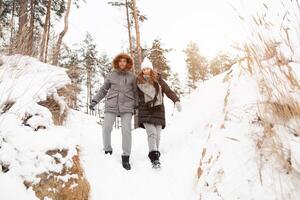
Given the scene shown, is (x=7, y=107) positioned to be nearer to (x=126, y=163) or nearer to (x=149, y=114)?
(x=126, y=163)

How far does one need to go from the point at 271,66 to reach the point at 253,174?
0.84 meters

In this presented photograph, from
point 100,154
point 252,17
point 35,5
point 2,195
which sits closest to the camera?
point 252,17

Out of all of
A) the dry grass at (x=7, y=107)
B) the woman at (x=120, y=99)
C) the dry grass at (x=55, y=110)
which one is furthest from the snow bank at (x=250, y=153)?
the dry grass at (x=55, y=110)

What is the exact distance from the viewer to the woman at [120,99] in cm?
473

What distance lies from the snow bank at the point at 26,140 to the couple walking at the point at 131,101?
0.94 metres

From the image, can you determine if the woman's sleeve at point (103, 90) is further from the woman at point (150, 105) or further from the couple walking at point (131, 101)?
the woman at point (150, 105)

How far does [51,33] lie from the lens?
15.1 ft

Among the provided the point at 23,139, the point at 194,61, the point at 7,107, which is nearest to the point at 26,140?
the point at 23,139

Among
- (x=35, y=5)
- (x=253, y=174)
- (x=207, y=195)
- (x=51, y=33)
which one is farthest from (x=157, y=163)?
(x=35, y=5)

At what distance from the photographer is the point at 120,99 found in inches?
190

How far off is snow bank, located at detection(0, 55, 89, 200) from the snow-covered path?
0.62m

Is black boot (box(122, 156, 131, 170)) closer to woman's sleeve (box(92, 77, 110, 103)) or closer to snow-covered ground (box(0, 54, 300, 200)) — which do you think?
snow-covered ground (box(0, 54, 300, 200))

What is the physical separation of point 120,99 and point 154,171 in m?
1.28

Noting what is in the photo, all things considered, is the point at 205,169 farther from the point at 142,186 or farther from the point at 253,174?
the point at 142,186
